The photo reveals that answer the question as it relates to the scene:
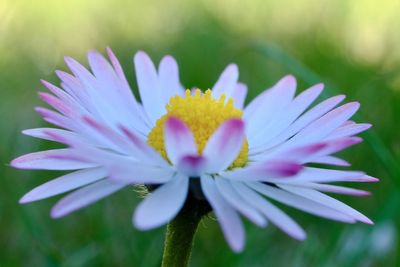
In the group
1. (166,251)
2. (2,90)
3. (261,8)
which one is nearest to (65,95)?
(166,251)

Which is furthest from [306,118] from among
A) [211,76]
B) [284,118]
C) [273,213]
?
[211,76]

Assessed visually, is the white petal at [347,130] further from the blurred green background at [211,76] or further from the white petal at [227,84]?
the white petal at [227,84]

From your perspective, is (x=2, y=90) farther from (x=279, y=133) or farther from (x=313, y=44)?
(x=279, y=133)

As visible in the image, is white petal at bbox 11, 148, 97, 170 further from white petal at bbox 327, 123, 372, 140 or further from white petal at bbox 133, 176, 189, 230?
white petal at bbox 327, 123, 372, 140

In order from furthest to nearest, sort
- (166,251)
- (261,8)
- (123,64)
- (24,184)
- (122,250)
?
(261,8) → (123,64) → (24,184) → (122,250) → (166,251)

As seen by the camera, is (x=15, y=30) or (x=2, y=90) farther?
(x=15, y=30)

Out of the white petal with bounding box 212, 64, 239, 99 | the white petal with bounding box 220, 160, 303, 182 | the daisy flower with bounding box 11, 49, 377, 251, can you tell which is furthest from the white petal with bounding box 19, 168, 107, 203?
the white petal with bounding box 212, 64, 239, 99

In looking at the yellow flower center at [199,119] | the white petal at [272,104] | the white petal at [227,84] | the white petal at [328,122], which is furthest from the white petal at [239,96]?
the white petal at [328,122]
